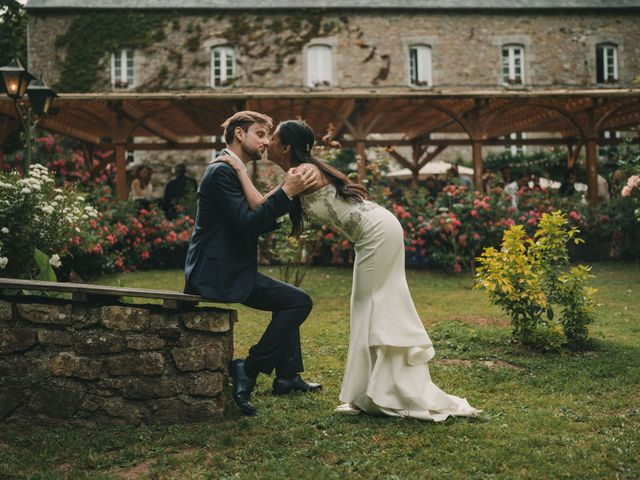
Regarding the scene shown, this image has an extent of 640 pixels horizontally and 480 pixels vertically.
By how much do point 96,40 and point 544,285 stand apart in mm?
16970

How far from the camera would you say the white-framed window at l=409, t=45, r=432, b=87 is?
1984 centimetres

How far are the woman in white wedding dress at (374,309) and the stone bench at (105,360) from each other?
803 mm

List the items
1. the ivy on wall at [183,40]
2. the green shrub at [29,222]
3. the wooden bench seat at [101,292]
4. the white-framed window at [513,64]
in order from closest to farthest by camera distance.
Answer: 1. the wooden bench seat at [101,292]
2. the green shrub at [29,222]
3. the ivy on wall at [183,40]
4. the white-framed window at [513,64]

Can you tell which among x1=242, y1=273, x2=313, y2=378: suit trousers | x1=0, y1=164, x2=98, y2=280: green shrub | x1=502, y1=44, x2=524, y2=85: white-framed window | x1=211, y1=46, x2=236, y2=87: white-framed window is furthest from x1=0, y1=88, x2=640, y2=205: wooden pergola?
x1=242, y1=273, x2=313, y2=378: suit trousers

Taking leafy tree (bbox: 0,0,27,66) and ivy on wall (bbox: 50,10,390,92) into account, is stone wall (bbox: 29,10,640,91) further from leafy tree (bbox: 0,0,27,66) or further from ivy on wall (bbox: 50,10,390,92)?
leafy tree (bbox: 0,0,27,66)

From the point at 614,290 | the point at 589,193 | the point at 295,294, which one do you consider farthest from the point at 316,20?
the point at 295,294

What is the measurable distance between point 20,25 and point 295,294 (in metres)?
22.9

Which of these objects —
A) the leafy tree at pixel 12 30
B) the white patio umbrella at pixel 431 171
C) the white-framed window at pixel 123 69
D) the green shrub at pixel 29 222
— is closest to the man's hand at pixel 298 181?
the green shrub at pixel 29 222

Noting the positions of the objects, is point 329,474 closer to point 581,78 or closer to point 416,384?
point 416,384

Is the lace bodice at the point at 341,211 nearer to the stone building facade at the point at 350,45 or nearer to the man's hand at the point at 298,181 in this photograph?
the man's hand at the point at 298,181

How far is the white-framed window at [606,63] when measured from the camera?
66.5 ft

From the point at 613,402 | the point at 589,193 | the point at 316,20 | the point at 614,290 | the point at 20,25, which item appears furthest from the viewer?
the point at 20,25

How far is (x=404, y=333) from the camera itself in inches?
144

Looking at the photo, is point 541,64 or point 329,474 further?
point 541,64
